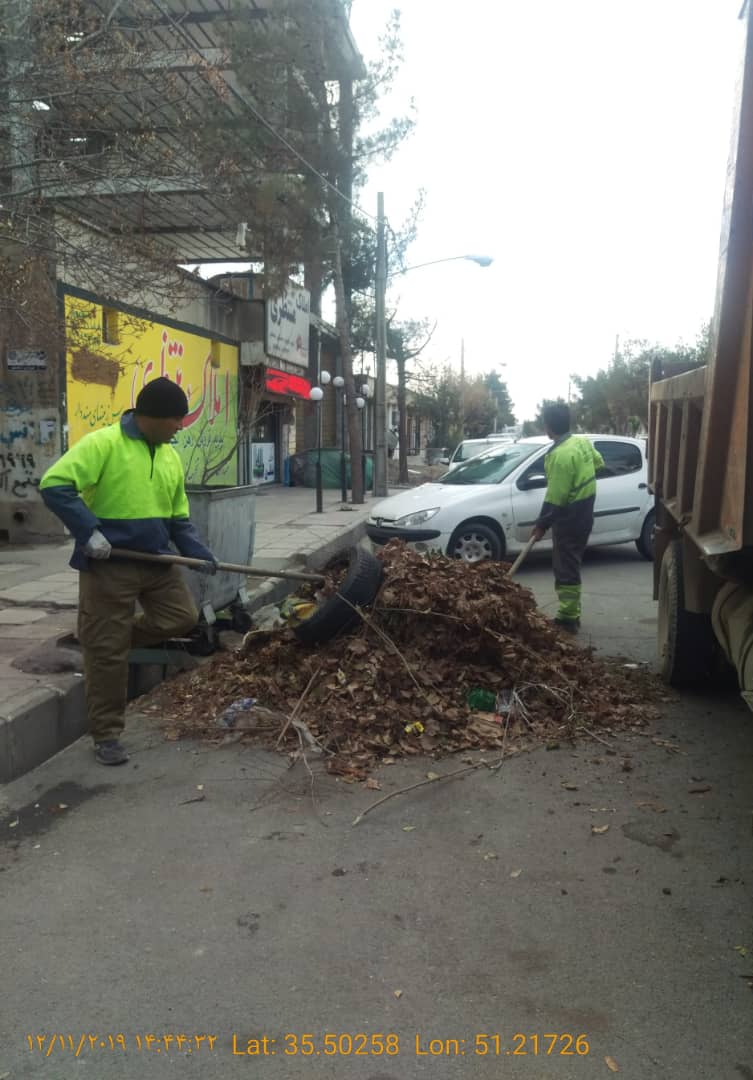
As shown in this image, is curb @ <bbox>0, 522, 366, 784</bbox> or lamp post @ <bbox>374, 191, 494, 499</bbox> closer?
curb @ <bbox>0, 522, 366, 784</bbox>

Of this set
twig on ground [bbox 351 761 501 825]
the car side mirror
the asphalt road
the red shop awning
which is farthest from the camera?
the red shop awning

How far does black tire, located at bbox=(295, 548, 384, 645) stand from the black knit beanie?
1474 millimetres

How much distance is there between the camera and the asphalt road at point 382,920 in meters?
2.42

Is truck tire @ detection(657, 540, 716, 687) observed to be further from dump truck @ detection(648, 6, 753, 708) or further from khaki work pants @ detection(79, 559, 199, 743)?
khaki work pants @ detection(79, 559, 199, 743)

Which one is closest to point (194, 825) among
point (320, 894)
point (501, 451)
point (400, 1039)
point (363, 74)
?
point (320, 894)

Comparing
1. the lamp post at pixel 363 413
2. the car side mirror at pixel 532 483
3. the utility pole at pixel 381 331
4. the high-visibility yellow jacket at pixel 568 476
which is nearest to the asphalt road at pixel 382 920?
the high-visibility yellow jacket at pixel 568 476

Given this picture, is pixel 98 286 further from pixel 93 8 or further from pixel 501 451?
pixel 501 451

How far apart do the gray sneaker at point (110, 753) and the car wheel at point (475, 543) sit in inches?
236

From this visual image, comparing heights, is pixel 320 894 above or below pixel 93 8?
below

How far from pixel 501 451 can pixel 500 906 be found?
8.85 metres

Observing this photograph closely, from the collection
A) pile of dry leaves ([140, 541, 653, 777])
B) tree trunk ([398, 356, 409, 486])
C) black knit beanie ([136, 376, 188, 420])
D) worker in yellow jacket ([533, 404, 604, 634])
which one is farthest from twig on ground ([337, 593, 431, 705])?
tree trunk ([398, 356, 409, 486])

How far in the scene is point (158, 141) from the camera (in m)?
8.17

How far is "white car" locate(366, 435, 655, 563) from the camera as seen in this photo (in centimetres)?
1023

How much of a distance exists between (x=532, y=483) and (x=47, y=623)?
597 cm
